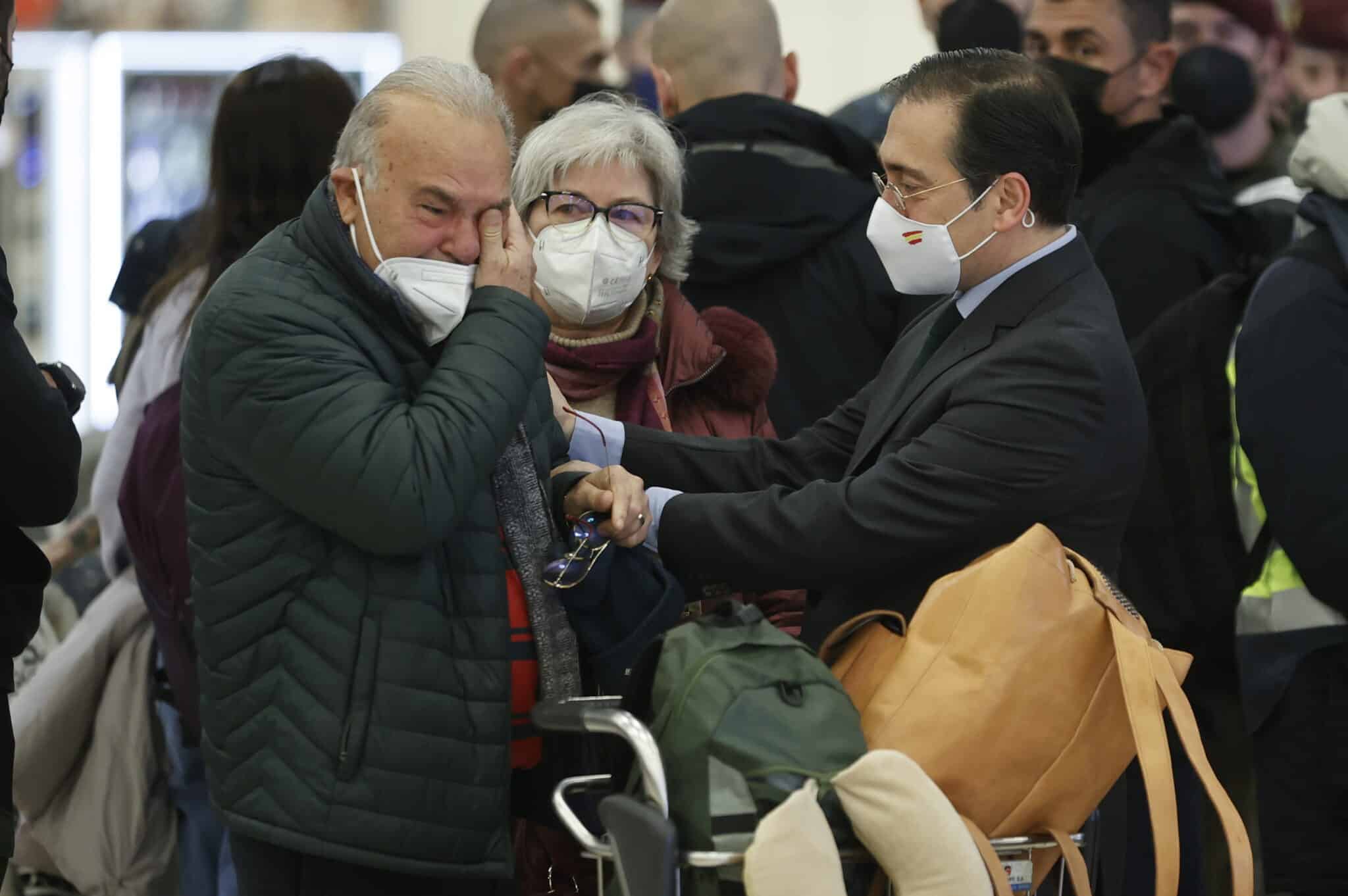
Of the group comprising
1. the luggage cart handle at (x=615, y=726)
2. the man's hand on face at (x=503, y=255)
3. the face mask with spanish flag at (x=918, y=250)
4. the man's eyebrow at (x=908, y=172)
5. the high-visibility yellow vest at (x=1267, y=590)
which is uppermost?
the man's eyebrow at (x=908, y=172)

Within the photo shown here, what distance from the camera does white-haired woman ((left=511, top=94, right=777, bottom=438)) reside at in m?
2.89

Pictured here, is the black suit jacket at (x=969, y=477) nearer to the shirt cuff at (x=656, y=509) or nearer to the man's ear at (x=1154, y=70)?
the shirt cuff at (x=656, y=509)

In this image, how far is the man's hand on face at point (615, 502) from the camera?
8.07 feet

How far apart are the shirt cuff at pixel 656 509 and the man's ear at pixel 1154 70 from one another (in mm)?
Result: 2111

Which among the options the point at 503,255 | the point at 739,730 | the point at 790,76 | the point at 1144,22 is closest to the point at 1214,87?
the point at 1144,22

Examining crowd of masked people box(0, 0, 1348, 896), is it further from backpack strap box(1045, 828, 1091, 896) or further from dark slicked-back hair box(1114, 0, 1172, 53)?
backpack strap box(1045, 828, 1091, 896)

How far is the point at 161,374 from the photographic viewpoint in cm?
354

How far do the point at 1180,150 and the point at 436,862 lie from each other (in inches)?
102

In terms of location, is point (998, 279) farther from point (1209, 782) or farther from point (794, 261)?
point (794, 261)

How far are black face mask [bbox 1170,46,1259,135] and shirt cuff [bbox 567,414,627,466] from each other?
2877 mm

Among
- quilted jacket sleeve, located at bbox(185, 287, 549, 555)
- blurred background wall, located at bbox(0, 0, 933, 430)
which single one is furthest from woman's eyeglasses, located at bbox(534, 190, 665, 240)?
blurred background wall, located at bbox(0, 0, 933, 430)

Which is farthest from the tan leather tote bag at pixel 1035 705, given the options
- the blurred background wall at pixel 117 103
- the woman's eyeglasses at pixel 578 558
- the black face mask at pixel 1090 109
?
the blurred background wall at pixel 117 103

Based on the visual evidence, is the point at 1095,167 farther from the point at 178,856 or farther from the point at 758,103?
the point at 178,856

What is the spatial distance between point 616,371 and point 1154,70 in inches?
76.9
